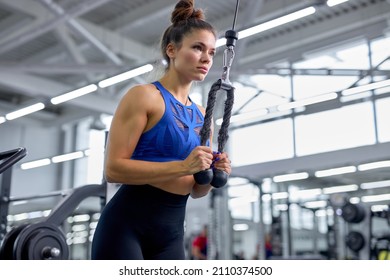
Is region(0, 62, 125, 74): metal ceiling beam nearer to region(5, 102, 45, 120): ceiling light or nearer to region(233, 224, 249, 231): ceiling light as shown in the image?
region(5, 102, 45, 120): ceiling light

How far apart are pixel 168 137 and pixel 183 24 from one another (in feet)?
0.94

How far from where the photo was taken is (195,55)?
1162 mm

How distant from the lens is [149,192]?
1.13 metres

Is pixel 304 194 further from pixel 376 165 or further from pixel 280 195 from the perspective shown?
pixel 376 165

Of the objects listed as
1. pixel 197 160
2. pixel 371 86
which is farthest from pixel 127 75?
pixel 197 160

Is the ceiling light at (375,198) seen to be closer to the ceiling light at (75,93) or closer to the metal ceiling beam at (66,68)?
the metal ceiling beam at (66,68)

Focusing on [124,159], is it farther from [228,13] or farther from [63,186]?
[63,186]

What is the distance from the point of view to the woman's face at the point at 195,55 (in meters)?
1.16

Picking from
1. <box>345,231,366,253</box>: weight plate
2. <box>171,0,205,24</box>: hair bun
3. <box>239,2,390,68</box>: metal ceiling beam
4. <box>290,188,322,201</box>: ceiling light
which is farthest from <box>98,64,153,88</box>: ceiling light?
<box>290,188,322,201</box>: ceiling light

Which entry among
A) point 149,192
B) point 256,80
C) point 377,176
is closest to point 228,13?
point 256,80
